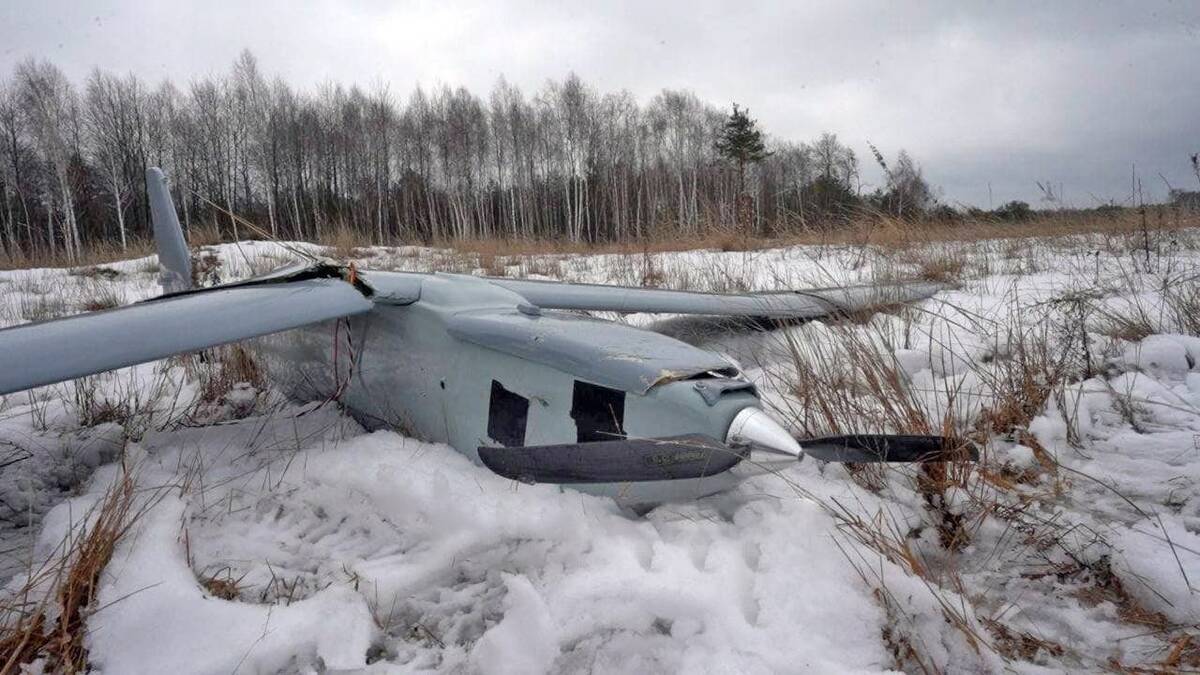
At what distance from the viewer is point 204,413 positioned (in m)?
2.90

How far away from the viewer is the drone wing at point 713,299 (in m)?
2.89

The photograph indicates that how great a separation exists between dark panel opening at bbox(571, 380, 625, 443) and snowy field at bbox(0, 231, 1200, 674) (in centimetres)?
21

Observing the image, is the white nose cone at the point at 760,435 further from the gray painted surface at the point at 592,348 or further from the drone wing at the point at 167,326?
the drone wing at the point at 167,326

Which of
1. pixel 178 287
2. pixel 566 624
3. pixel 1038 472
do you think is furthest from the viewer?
pixel 178 287

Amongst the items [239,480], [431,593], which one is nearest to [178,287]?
[239,480]

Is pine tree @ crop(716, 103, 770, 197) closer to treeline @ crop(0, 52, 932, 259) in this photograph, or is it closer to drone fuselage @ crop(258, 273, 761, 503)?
treeline @ crop(0, 52, 932, 259)

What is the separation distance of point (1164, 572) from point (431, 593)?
5.37 feet

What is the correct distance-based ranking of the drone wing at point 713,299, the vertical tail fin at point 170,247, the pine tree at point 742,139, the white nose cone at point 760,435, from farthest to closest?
the pine tree at point 742,139, the vertical tail fin at point 170,247, the drone wing at point 713,299, the white nose cone at point 760,435

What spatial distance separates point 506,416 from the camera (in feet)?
5.94

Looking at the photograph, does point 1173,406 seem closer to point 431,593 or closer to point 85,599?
point 431,593

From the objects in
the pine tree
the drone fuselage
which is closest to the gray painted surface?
the drone fuselage

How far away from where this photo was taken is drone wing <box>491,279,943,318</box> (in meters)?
2.89

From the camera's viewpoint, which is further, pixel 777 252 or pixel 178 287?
pixel 777 252

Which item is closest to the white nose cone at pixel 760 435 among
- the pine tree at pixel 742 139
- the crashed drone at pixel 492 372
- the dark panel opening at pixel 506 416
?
the crashed drone at pixel 492 372
